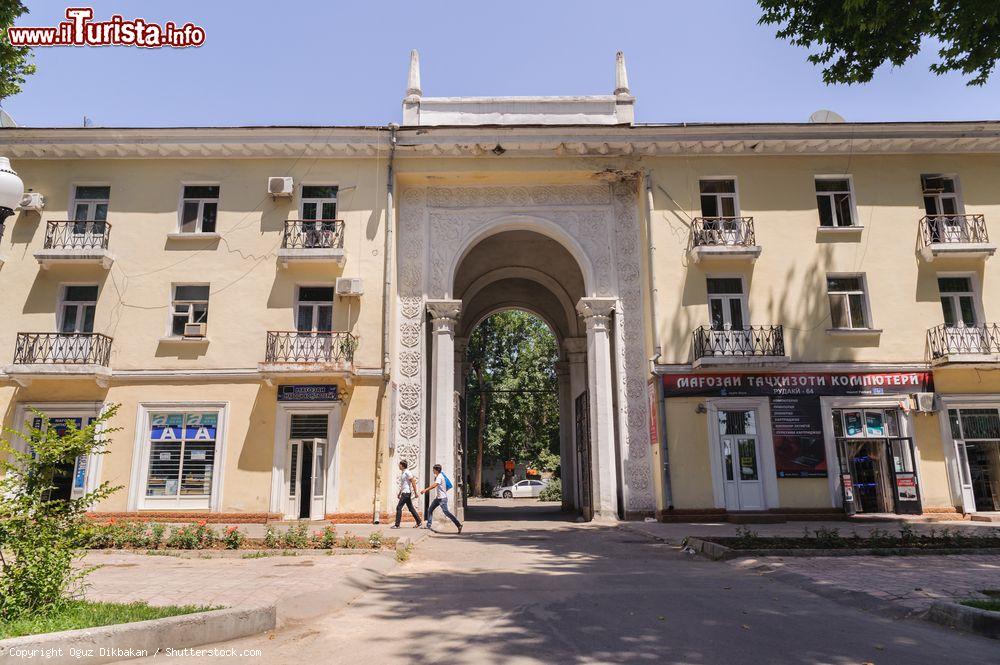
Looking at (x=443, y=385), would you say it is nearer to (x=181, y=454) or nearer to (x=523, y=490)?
(x=181, y=454)

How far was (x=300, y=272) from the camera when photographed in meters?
17.7

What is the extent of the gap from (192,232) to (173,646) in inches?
607

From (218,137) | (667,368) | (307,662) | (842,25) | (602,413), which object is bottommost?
(307,662)

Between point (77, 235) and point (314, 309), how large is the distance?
6.83 metres

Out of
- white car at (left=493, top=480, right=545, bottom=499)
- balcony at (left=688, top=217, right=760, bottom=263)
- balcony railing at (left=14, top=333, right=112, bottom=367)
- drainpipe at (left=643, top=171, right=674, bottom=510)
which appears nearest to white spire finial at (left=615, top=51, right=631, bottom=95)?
drainpipe at (left=643, top=171, right=674, bottom=510)

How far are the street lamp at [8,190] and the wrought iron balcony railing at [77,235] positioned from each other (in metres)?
13.4

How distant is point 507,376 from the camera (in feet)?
138

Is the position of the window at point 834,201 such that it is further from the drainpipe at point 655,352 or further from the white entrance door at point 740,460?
the white entrance door at point 740,460

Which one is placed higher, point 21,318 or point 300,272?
point 300,272

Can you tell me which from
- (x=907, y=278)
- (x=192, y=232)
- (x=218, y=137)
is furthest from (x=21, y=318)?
(x=907, y=278)

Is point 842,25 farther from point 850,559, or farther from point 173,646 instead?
point 173,646

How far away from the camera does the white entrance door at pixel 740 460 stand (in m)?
16.6

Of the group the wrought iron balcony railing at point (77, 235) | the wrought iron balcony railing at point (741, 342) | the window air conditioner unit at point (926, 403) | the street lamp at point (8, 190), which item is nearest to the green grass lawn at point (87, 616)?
the street lamp at point (8, 190)

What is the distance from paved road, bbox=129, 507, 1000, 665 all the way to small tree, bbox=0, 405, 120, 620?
1478mm
